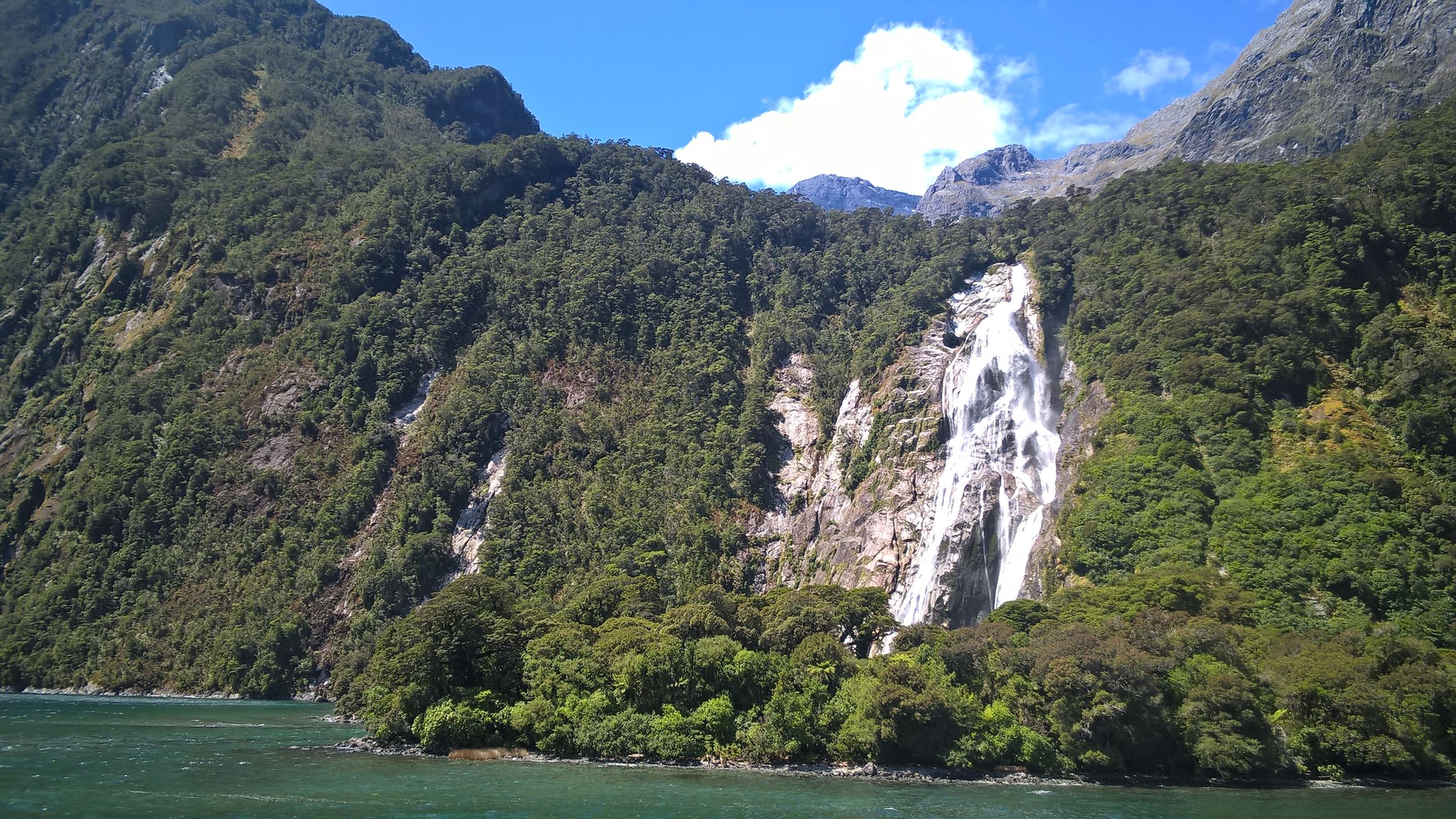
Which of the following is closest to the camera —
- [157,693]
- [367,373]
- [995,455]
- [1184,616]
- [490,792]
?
[490,792]

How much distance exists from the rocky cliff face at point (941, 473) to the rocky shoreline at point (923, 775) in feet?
102

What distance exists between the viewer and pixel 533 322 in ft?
460

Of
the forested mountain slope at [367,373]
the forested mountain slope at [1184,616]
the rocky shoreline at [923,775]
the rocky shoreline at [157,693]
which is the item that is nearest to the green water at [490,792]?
the rocky shoreline at [923,775]

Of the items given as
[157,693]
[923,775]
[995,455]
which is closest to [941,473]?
[995,455]

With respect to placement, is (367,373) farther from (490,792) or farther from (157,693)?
(490,792)

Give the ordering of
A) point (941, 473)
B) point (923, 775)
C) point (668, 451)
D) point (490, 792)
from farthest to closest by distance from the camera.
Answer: point (668, 451)
point (941, 473)
point (923, 775)
point (490, 792)

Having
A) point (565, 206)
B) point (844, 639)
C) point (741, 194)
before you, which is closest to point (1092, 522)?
point (844, 639)

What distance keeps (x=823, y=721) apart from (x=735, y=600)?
620 inches

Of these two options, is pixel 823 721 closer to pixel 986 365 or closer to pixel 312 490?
pixel 986 365

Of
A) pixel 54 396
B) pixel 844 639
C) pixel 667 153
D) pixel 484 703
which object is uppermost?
pixel 667 153

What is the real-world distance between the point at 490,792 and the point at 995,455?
68660 millimetres

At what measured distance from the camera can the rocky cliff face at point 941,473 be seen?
88.6m

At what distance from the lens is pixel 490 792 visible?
147 feet

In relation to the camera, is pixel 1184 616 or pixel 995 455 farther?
pixel 995 455
